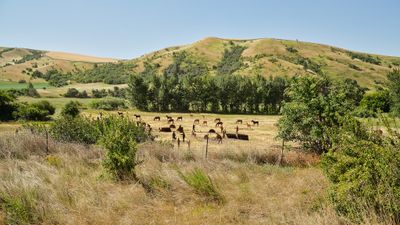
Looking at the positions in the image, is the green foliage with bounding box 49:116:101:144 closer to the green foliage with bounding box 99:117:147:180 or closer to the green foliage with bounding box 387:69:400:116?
the green foliage with bounding box 99:117:147:180

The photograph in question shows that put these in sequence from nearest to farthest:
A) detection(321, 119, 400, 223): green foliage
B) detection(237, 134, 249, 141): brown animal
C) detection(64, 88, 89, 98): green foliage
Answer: detection(321, 119, 400, 223): green foliage, detection(237, 134, 249, 141): brown animal, detection(64, 88, 89, 98): green foliage

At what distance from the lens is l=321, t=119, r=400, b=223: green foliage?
602 centimetres

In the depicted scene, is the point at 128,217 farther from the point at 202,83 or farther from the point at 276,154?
the point at 202,83

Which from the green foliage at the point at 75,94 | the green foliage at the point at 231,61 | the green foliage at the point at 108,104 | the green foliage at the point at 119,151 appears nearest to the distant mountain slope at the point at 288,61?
the green foliage at the point at 231,61

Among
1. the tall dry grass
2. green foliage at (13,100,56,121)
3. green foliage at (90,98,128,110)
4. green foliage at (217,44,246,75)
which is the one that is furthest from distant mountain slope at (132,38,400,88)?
the tall dry grass

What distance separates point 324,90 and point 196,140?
1599 centimetres

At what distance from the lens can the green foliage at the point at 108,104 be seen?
86662 millimetres

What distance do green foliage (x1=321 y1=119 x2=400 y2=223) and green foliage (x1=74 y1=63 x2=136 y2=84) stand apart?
148m

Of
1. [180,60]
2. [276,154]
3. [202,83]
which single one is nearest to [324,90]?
[276,154]

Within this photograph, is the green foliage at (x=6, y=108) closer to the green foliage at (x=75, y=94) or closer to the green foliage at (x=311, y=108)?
the green foliage at (x=311, y=108)

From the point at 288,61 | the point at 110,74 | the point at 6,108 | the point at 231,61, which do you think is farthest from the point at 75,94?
the point at 288,61

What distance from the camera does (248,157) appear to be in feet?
54.6

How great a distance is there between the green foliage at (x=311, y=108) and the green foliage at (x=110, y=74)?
132216 millimetres

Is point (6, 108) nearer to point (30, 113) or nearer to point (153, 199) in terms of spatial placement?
point (30, 113)
